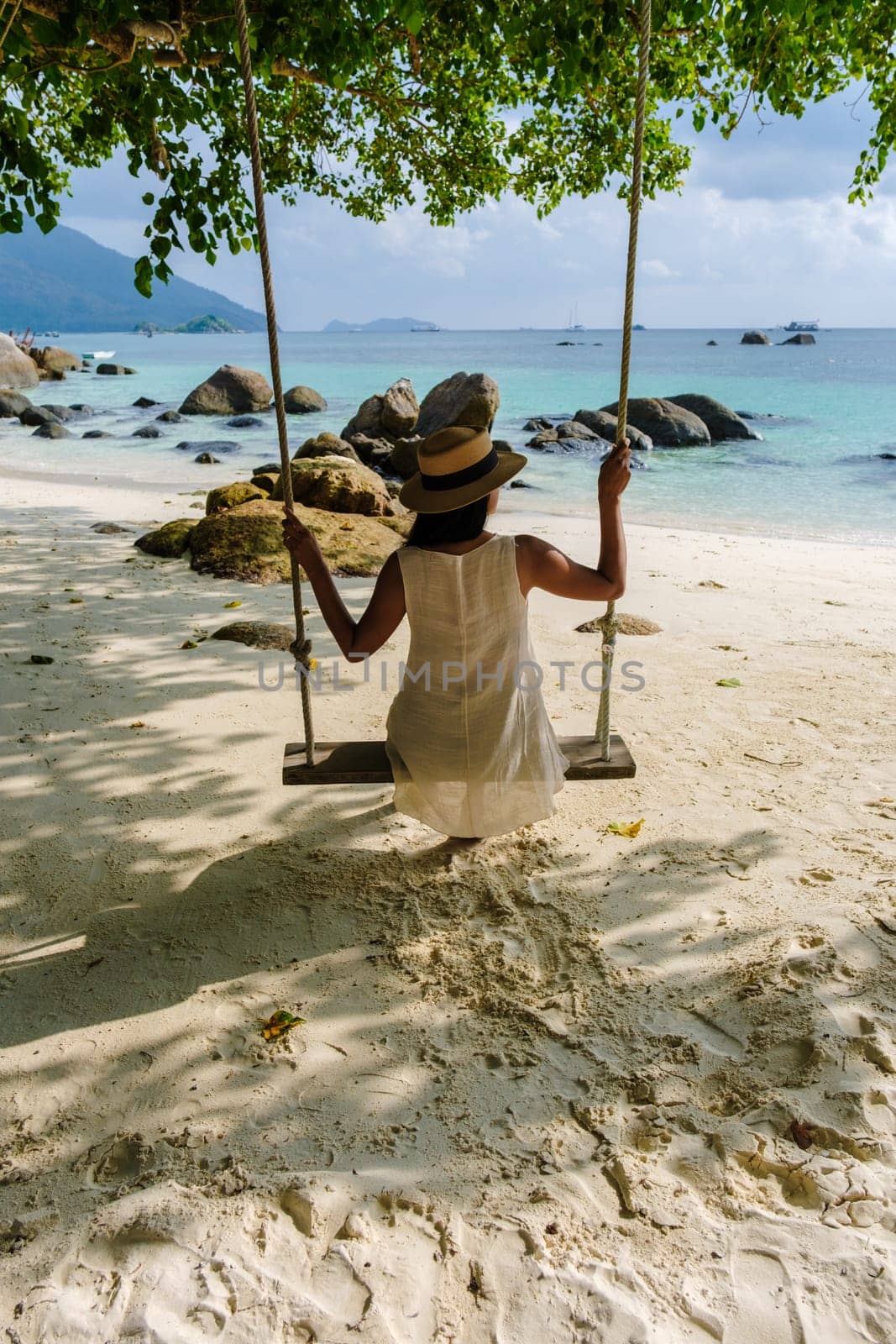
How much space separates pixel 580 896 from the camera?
→ 312 centimetres

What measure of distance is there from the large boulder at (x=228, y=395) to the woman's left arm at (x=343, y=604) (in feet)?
76.4

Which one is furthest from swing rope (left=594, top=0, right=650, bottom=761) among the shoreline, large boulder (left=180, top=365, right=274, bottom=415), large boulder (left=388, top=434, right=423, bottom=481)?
large boulder (left=180, top=365, right=274, bottom=415)

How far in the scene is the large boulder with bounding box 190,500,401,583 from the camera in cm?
694

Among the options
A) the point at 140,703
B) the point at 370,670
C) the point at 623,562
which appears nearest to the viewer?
the point at 623,562

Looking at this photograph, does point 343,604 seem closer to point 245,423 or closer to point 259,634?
point 259,634

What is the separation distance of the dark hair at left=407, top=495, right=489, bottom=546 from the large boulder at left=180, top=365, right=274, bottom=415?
2353cm

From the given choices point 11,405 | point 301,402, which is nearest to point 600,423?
point 301,402

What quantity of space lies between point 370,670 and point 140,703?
1.27 meters

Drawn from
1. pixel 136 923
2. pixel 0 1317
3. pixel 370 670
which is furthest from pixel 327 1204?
pixel 370 670

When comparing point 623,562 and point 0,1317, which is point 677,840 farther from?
point 0,1317

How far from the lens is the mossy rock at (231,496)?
8414mm

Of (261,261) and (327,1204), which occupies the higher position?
(261,261)

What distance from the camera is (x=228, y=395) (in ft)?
81.7

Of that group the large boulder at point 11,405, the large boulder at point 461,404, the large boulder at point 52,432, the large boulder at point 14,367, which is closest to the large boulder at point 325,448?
the large boulder at point 461,404
